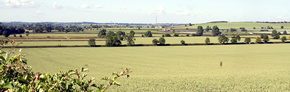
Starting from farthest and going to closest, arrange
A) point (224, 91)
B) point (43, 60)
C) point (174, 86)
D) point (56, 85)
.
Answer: point (43, 60)
point (174, 86)
point (224, 91)
point (56, 85)

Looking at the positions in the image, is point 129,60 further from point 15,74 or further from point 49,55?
point 15,74

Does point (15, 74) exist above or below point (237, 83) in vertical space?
above

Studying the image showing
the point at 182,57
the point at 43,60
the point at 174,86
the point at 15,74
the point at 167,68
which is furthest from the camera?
the point at 182,57

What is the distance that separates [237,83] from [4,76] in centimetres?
2884

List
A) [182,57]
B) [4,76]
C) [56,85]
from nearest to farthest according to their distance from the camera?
[56,85], [4,76], [182,57]

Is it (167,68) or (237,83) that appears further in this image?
(167,68)

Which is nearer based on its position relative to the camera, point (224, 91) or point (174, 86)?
point (224, 91)

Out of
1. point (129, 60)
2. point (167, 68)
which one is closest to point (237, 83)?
point (167, 68)

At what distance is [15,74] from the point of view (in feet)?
25.6

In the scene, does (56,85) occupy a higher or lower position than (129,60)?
higher

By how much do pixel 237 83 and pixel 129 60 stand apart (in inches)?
1401

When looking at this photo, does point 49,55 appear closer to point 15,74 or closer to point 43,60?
point 43,60

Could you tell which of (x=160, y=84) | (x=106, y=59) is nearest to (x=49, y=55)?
(x=106, y=59)

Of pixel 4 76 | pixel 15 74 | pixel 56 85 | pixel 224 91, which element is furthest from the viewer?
pixel 224 91
